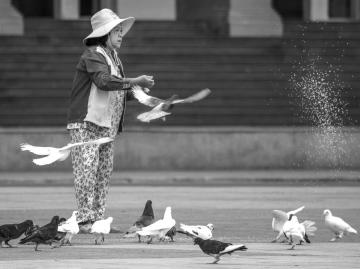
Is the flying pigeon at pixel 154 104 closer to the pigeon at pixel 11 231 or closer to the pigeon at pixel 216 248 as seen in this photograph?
the pigeon at pixel 11 231

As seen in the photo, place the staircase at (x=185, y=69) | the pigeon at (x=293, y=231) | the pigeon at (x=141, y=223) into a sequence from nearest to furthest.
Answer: the pigeon at (x=293, y=231) → the pigeon at (x=141, y=223) → the staircase at (x=185, y=69)

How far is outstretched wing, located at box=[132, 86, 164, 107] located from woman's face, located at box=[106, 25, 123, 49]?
0.52m

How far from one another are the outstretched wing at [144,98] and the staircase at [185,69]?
16184mm

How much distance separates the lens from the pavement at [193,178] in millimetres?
24594

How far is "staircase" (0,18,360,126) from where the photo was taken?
2989 cm

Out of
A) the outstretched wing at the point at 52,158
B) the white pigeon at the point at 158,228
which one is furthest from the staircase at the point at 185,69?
the white pigeon at the point at 158,228

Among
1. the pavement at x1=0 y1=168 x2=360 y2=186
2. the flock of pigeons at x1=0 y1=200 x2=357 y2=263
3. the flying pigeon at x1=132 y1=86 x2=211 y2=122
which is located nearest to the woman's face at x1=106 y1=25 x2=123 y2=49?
the flying pigeon at x1=132 y1=86 x2=211 y2=122

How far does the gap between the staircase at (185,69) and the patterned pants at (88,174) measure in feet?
53.0

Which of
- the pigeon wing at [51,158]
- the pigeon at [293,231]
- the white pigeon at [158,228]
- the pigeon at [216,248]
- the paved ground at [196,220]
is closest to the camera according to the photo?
the pigeon at [216,248]

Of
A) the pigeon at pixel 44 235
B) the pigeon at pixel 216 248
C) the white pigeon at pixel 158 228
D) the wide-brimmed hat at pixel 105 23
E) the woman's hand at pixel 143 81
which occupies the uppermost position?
the wide-brimmed hat at pixel 105 23

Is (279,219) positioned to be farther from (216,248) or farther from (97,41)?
(97,41)

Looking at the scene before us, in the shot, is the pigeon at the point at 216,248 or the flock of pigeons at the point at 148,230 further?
the flock of pigeons at the point at 148,230

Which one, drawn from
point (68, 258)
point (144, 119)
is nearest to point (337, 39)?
point (144, 119)

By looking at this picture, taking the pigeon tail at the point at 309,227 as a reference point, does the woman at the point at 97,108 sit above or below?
above
